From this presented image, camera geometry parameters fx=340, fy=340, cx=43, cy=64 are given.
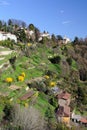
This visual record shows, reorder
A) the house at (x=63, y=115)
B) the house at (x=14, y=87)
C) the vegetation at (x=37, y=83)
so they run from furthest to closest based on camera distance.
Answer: the house at (x=14, y=87) → the house at (x=63, y=115) → the vegetation at (x=37, y=83)

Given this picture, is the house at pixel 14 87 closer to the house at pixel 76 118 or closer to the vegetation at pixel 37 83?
the vegetation at pixel 37 83

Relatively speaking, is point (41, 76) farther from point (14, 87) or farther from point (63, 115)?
point (63, 115)

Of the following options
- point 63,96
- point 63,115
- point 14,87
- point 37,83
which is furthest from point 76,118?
point 14,87

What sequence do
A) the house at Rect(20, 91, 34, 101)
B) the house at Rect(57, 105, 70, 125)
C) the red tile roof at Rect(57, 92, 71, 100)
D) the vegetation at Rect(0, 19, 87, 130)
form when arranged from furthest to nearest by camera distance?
the red tile roof at Rect(57, 92, 71, 100) → the house at Rect(20, 91, 34, 101) → the house at Rect(57, 105, 70, 125) → the vegetation at Rect(0, 19, 87, 130)

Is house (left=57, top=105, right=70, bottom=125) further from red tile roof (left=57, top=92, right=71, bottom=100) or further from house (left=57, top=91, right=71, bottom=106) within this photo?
red tile roof (left=57, top=92, right=71, bottom=100)

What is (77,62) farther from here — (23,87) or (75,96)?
(23,87)

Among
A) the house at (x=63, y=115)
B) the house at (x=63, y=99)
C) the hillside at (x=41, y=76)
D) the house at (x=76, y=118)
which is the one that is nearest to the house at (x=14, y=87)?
the hillside at (x=41, y=76)

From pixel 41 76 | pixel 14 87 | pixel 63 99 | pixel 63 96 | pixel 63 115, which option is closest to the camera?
pixel 63 115

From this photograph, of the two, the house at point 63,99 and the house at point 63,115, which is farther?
the house at point 63,99

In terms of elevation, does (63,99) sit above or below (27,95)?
below

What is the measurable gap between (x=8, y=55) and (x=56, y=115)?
12303 millimetres

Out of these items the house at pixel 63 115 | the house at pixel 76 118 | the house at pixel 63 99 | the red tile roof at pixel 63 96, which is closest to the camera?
the house at pixel 63 115

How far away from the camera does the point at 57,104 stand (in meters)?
28.3

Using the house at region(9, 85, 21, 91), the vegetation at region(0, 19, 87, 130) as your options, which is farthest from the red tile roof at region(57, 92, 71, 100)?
the house at region(9, 85, 21, 91)
